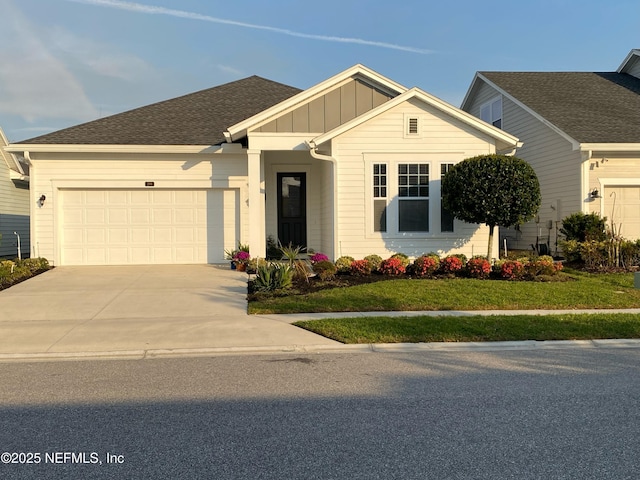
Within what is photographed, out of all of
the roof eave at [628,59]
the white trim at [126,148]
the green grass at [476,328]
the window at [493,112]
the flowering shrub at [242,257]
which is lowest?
the green grass at [476,328]

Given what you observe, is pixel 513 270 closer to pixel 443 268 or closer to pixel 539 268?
pixel 539 268

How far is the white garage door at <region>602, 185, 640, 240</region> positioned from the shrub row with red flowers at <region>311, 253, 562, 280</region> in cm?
491

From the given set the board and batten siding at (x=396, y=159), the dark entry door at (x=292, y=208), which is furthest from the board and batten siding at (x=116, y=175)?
the board and batten siding at (x=396, y=159)

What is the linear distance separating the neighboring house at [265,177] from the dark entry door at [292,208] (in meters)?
0.03

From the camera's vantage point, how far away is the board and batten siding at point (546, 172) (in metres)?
16.0

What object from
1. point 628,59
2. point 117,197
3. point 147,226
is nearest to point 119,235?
point 147,226

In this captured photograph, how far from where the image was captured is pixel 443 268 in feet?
41.8

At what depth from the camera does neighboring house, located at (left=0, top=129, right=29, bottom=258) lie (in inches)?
814

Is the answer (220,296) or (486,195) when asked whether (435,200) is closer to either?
(486,195)

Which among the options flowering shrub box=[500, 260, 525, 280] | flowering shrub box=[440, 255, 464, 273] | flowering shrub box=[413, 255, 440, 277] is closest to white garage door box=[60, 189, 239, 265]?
flowering shrub box=[413, 255, 440, 277]

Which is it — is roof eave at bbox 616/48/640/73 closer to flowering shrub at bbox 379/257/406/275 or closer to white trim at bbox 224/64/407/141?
white trim at bbox 224/64/407/141

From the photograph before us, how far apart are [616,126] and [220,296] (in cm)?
1330

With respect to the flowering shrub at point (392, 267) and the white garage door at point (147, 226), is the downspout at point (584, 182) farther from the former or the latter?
the white garage door at point (147, 226)

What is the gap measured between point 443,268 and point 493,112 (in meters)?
10.6
